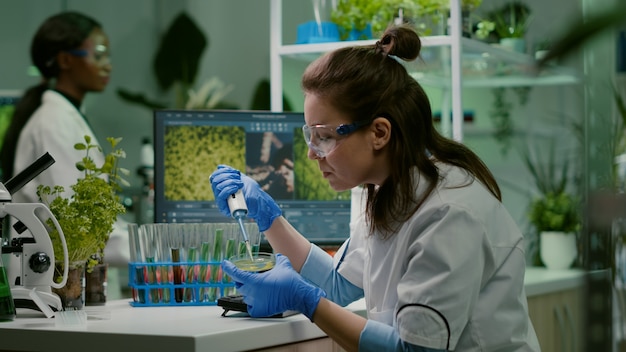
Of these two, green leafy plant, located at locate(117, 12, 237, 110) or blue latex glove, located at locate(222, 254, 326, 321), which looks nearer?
blue latex glove, located at locate(222, 254, 326, 321)

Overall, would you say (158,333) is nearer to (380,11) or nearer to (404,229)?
(404,229)

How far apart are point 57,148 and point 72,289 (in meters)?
1.29

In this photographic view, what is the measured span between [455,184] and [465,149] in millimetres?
145

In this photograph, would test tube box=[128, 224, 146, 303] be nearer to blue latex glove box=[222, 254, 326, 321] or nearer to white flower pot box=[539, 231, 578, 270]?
blue latex glove box=[222, 254, 326, 321]

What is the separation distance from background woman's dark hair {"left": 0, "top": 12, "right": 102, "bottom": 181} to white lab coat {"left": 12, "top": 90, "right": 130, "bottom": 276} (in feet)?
0.49

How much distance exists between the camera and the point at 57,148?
301 cm

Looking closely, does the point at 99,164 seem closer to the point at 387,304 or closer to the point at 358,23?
the point at 358,23

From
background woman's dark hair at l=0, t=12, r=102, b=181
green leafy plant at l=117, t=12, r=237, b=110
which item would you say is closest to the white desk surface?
background woman's dark hair at l=0, t=12, r=102, b=181

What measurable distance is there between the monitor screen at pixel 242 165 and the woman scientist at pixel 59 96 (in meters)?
0.85

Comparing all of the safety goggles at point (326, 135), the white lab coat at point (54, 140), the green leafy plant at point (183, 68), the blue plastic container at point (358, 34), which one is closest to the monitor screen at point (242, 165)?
the blue plastic container at point (358, 34)

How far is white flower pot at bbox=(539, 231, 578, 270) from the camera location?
3311 millimetres

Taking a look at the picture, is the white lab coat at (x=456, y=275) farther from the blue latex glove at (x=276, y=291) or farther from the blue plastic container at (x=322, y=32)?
the blue plastic container at (x=322, y=32)

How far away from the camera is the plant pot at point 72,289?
181cm

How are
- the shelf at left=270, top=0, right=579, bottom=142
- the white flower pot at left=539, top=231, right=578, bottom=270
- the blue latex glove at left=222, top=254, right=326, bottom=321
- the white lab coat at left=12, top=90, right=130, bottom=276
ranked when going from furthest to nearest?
the white flower pot at left=539, top=231, right=578, bottom=270 → the white lab coat at left=12, top=90, right=130, bottom=276 → the shelf at left=270, top=0, right=579, bottom=142 → the blue latex glove at left=222, top=254, right=326, bottom=321
